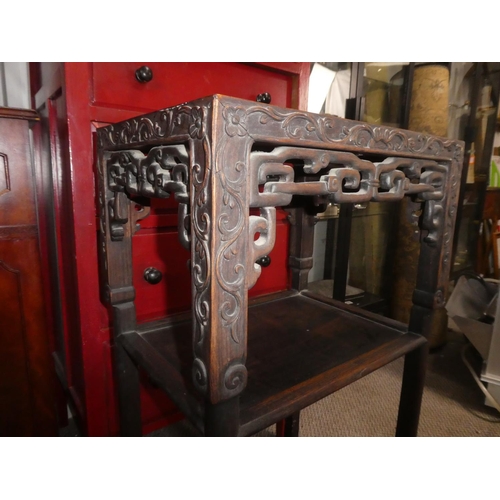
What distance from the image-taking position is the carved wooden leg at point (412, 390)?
767 mm

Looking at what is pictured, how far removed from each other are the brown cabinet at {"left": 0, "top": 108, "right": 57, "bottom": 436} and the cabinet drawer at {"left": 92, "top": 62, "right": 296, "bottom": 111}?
0.57 ft

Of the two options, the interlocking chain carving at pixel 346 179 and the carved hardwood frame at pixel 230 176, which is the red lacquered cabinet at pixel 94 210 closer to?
the carved hardwood frame at pixel 230 176

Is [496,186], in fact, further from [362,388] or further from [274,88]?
[274,88]

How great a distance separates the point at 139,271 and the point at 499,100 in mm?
2392

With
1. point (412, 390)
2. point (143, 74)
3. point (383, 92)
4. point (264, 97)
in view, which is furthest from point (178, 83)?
point (383, 92)

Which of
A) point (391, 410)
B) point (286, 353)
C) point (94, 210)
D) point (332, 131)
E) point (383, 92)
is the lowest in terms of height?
point (391, 410)

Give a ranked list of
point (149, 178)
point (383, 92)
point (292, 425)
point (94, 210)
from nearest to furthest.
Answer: point (149, 178)
point (94, 210)
point (292, 425)
point (383, 92)

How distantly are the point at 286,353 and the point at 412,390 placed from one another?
308 mm

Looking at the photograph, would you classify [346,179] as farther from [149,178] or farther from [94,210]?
[94,210]

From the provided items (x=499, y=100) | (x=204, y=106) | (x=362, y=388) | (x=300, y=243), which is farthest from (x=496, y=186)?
(x=204, y=106)

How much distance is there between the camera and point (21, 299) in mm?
830

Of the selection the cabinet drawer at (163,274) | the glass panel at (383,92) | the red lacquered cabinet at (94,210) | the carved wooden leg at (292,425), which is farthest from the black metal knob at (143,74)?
the glass panel at (383,92)

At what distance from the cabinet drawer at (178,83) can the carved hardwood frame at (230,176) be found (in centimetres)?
21

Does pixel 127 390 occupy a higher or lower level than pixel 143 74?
lower
